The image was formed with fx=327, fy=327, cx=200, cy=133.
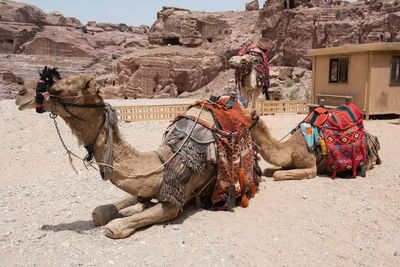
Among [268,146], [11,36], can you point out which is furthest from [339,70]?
[11,36]

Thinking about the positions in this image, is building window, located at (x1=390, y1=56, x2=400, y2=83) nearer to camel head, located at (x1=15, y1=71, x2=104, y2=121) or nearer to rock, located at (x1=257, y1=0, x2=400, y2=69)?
camel head, located at (x1=15, y1=71, x2=104, y2=121)

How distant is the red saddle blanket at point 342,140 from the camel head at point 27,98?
4.73 meters

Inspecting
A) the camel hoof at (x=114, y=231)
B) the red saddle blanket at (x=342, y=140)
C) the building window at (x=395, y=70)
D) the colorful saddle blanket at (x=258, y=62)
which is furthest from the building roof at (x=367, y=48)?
the camel hoof at (x=114, y=231)

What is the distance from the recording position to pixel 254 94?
7867 millimetres

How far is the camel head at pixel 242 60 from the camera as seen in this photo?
7.21 metres

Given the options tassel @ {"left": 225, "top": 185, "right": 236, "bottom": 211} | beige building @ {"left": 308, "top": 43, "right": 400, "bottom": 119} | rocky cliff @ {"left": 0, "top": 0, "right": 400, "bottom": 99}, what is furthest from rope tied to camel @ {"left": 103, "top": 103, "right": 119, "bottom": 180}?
rocky cliff @ {"left": 0, "top": 0, "right": 400, "bottom": 99}

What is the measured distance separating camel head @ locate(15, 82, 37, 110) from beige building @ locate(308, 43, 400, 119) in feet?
39.5

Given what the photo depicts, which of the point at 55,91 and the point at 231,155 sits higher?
the point at 55,91

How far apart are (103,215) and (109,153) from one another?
0.83 meters

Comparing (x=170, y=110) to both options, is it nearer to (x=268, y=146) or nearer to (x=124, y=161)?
(x=268, y=146)

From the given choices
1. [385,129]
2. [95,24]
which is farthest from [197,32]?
[95,24]

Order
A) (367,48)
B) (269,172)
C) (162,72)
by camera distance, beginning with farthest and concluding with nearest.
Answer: (162,72)
(367,48)
(269,172)

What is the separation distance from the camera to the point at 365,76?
1283cm

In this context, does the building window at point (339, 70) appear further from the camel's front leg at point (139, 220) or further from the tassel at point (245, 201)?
the camel's front leg at point (139, 220)
